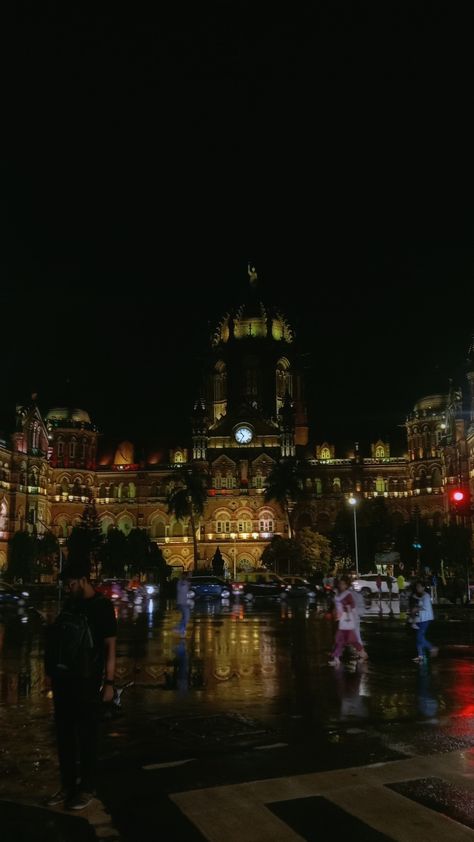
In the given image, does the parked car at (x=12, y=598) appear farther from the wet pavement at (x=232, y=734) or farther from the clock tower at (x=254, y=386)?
the clock tower at (x=254, y=386)

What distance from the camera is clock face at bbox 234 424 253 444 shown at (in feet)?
347

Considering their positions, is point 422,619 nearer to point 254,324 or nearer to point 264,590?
point 264,590

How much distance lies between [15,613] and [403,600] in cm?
1837

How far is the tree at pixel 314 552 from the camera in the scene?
263ft

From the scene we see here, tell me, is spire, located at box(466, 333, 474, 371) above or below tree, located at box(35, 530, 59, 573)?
above

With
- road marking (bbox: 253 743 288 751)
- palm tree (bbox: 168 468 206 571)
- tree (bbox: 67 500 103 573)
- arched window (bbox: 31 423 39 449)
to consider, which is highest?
arched window (bbox: 31 423 39 449)

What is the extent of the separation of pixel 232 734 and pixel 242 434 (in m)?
97.1

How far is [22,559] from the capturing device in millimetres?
79438

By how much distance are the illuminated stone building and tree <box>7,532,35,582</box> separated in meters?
13.2

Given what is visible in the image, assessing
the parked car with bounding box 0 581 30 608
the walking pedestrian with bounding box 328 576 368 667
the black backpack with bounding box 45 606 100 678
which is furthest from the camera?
the parked car with bounding box 0 581 30 608

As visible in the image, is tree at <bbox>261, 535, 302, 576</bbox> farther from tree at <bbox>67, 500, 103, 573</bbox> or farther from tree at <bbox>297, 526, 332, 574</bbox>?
tree at <bbox>67, 500, 103, 573</bbox>

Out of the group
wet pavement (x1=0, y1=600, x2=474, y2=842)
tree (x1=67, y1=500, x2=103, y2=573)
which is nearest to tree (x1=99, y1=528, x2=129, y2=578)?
tree (x1=67, y1=500, x2=103, y2=573)

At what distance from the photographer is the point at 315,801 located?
6.25 metres

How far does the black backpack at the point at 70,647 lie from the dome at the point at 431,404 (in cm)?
10318
